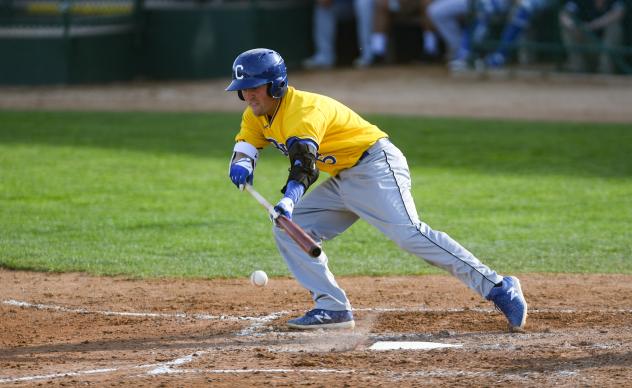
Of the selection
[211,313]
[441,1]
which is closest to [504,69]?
[441,1]

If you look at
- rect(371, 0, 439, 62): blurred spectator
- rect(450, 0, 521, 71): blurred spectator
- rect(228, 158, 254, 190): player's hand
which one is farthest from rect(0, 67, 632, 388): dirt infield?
rect(371, 0, 439, 62): blurred spectator

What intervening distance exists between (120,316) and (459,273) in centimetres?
213

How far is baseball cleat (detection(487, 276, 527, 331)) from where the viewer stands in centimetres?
590

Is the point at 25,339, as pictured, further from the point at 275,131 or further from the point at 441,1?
the point at 441,1

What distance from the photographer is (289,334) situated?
6.07m

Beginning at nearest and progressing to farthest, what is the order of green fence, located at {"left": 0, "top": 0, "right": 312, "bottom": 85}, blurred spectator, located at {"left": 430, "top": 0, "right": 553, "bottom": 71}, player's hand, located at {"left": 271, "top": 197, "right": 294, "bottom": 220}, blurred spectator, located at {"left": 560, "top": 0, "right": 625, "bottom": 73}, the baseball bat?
the baseball bat < player's hand, located at {"left": 271, "top": 197, "right": 294, "bottom": 220} < blurred spectator, located at {"left": 560, "top": 0, "right": 625, "bottom": 73} < green fence, located at {"left": 0, "top": 0, "right": 312, "bottom": 85} < blurred spectator, located at {"left": 430, "top": 0, "right": 553, "bottom": 71}

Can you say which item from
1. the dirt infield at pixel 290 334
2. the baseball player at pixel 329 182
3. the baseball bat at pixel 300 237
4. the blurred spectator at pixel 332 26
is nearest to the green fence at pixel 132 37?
the blurred spectator at pixel 332 26

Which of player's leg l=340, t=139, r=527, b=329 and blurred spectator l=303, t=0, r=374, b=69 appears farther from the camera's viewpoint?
blurred spectator l=303, t=0, r=374, b=69

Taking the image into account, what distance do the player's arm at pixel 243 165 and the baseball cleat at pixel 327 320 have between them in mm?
858

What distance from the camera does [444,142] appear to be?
13016 millimetres

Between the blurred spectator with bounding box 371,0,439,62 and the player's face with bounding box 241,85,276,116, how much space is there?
41.0 ft

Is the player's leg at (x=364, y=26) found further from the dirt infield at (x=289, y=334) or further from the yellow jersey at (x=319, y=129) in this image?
the yellow jersey at (x=319, y=129)

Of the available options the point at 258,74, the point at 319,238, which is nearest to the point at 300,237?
the point at 319,238

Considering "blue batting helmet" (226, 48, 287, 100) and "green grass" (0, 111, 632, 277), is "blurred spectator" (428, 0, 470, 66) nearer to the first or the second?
"green grass" (0, 111, 632, 277)
